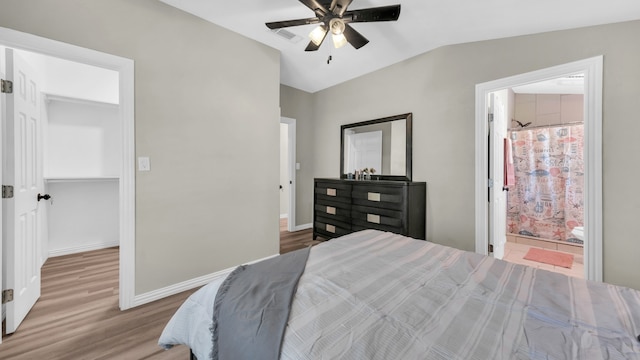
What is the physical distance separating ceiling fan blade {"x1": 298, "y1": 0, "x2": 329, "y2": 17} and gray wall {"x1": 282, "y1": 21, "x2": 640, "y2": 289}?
1654mm

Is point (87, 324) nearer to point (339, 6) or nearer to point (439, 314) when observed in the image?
point (439, 314)

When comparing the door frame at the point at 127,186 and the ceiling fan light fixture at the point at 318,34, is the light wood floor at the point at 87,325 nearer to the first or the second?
the door frame at the point at 127,186

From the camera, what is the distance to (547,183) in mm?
3838

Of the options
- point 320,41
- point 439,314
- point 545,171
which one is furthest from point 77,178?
point 545,171

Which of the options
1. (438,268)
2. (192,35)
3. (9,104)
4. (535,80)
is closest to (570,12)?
(535,80)

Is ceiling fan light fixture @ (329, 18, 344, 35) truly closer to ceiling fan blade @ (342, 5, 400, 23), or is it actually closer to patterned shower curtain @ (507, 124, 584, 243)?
ceiling fan blade @ (342, 5, 400, 23)

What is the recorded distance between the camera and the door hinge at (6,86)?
163 cm

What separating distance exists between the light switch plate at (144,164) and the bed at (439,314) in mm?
1453

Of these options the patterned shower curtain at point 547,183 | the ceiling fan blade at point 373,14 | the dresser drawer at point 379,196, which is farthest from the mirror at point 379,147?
the patterned shower curtain at point 547,183

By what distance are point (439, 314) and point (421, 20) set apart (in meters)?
2.48

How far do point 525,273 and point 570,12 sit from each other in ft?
6.78

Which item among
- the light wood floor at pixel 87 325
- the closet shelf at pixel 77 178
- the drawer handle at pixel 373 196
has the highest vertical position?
the closet shelf at pixel 77 178

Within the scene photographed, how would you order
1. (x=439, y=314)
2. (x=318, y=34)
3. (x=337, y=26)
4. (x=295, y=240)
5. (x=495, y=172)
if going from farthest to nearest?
(x=295, y=240) → (x=495, y=172) → (x=318, y=34) → (x=337, y=26) → (x=439, y=314)

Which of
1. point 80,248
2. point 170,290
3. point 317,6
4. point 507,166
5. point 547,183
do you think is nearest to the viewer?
point 317,6
